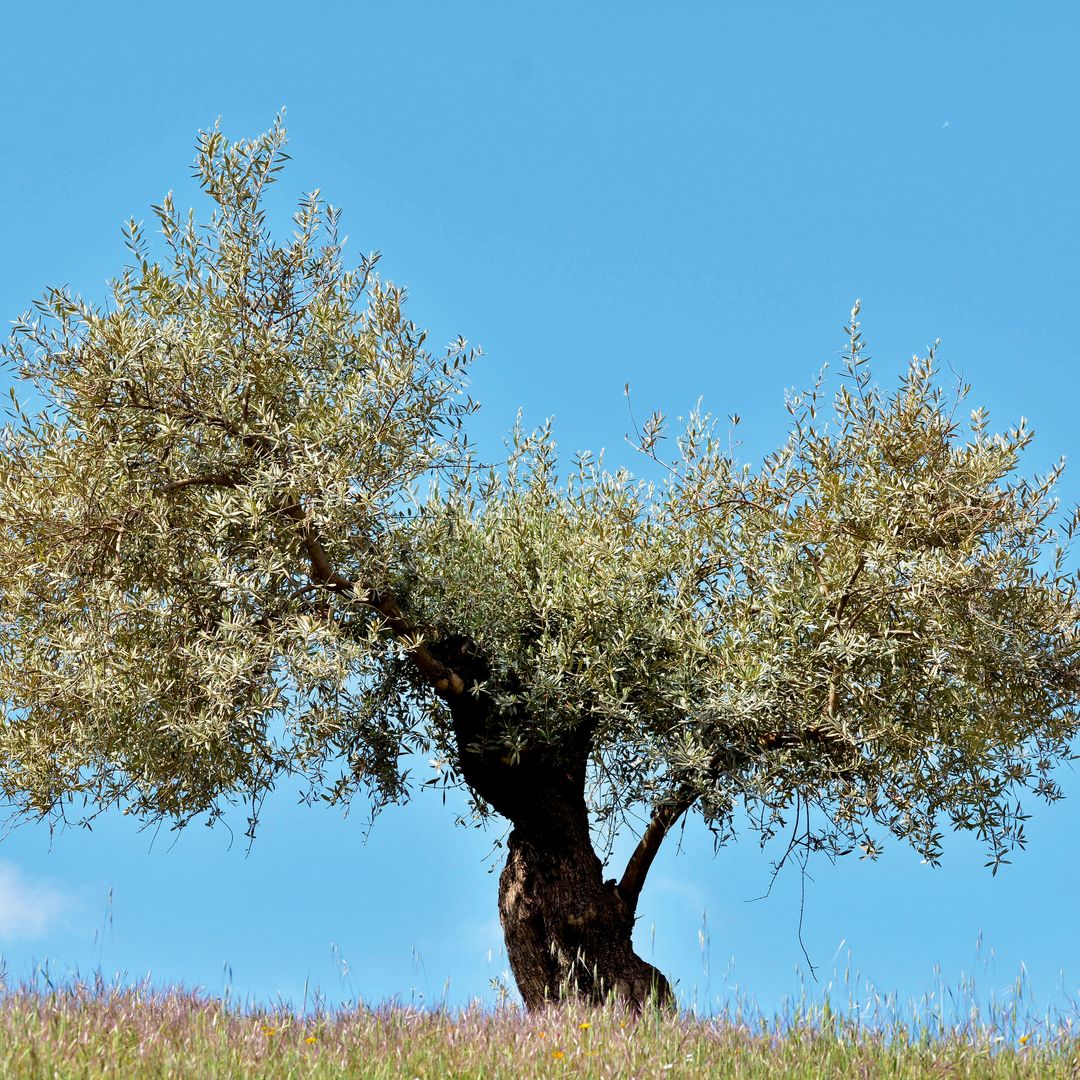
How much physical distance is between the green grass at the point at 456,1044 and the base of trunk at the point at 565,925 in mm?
2973

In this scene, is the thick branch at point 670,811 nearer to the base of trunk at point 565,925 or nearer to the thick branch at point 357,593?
the base of trunk at point 565,925

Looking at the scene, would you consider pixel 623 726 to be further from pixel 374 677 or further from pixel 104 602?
pixel 104 602

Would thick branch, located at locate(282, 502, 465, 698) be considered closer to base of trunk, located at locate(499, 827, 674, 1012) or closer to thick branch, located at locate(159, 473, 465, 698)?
thick branch, located at locate(159, 473, 465, 698)

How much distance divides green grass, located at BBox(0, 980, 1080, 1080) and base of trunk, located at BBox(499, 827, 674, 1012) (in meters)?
2.97

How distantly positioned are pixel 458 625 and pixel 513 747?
1.46 meters

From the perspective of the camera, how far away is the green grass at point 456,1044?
7762mm

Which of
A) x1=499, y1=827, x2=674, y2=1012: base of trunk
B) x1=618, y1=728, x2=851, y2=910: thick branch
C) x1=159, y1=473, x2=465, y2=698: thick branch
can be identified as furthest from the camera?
x1=499, y1=827, x2=674, y2=1012: base of trunk

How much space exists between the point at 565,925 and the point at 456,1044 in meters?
4.13

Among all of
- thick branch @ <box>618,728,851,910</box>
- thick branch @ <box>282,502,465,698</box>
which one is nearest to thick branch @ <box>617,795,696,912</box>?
thick branch @ <box>618,728,851,910</box>

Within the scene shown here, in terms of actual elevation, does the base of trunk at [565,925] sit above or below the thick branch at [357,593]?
below

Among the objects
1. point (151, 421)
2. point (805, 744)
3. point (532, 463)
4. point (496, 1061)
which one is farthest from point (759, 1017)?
point (151, 421)

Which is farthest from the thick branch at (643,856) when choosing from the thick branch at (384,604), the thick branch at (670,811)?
the thick branch at (384,604)

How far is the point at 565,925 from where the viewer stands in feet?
41.8

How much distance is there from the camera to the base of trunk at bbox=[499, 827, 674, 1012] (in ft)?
41.6
